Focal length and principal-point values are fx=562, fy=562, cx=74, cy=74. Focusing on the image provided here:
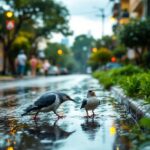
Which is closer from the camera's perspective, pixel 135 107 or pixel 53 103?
pixel 53 103

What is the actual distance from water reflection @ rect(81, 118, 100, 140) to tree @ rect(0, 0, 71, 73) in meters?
44.6

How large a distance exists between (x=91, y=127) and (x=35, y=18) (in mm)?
51731

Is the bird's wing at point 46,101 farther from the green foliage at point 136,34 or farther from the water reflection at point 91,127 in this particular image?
the green foliage at point 136,34

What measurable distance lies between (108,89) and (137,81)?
782cm

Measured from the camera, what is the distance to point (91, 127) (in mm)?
8469

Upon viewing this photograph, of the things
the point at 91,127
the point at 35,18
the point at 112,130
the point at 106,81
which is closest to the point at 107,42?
the point at 35,18

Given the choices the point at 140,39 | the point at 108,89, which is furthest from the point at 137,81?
the point at 140,39

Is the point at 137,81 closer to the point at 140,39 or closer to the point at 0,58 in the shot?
the point at 140,39

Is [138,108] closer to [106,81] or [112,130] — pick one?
[112,130]

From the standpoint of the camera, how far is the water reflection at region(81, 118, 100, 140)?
7.62 meters

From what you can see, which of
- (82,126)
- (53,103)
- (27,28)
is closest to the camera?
(82,126)

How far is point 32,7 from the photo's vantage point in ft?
185

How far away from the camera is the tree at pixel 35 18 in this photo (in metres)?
55.1

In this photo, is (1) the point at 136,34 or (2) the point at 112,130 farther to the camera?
(1) the point at 136,34
